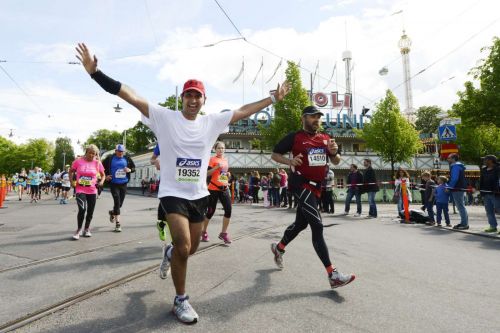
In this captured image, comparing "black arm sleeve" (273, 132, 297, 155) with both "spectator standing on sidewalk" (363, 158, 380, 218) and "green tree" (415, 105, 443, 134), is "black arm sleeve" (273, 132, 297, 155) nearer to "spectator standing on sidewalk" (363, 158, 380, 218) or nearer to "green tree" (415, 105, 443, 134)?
"spectator standing on sidewalk" (363, 158, 380, 218)

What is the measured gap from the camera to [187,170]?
3125 mm

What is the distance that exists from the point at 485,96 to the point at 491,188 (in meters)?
12.8

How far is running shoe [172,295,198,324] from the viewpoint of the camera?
105 inches

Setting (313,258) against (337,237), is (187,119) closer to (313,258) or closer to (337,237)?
(313,258)

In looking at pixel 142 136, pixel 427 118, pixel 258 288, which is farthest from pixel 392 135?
pixel 142 136

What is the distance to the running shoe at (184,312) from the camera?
8.79 ft

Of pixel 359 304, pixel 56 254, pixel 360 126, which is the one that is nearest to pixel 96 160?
pixel 56 254

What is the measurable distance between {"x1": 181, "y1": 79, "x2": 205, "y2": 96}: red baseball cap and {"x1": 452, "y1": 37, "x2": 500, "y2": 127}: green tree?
20634 mm

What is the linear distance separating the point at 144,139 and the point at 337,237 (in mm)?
57924

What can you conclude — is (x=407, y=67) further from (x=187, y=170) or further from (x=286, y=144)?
(x=187, y=170)

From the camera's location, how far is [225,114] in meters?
3.52

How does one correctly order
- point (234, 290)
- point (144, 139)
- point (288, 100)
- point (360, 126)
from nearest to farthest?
point (234, 290)
point (288, 100)
point (360, 126)
point (144, 139)

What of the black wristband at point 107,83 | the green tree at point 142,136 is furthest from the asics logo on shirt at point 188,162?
the green tree at point 142,136

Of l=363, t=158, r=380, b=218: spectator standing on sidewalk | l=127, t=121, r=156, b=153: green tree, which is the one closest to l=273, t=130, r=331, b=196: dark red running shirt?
l=363, t=158, r=380, b=218: spectator standing on sidewalk
